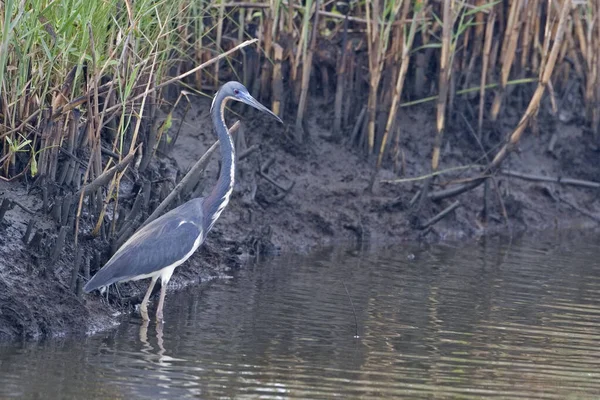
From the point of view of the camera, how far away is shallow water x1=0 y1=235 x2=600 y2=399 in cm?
593

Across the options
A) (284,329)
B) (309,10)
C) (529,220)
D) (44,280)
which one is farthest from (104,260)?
(529,220)

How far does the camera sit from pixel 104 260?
787cm

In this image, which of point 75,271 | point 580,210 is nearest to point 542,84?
point 580,210

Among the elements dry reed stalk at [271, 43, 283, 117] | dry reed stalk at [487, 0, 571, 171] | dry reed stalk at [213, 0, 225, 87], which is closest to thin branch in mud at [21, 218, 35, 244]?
dry reed stalk at [213, 0, 225, 87]

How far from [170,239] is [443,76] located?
475cm

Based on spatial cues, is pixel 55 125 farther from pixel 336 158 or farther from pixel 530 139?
pixel 530 139

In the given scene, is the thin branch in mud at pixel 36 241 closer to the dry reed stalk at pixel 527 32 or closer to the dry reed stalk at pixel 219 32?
the dry reed stalk at pixel 219 32

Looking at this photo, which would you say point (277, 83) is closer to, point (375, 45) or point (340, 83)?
point (340, 83)

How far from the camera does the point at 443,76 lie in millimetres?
11445

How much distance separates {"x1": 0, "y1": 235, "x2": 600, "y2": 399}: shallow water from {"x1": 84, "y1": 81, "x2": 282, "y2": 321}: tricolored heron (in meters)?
0.34

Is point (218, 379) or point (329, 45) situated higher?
point (329, 45)

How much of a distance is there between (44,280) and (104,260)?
33.1 inches

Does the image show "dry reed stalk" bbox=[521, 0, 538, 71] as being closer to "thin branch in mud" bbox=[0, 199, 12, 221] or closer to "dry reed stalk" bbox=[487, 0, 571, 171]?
"dry reed stalk" bbox=[487, 0, 571, 171]

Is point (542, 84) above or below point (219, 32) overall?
below
